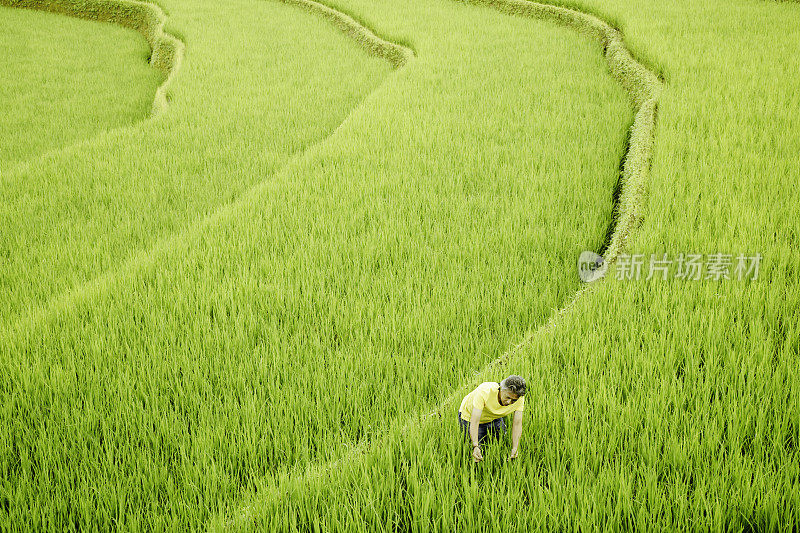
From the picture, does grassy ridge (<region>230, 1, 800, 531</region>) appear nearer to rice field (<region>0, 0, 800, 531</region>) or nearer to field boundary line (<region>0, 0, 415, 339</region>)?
rice field (<region>0, 0, 800, 531</region>)

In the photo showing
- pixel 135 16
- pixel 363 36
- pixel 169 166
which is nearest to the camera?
A: pixel 169 166

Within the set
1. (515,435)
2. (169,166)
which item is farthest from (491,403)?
(169,166)

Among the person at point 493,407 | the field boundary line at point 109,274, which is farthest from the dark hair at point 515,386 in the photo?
the field boundary line at point 109,274

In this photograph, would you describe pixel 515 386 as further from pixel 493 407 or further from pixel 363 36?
pixel 363 36

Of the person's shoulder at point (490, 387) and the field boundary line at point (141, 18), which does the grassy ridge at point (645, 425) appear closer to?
the person's shoulder at point (490, 387)

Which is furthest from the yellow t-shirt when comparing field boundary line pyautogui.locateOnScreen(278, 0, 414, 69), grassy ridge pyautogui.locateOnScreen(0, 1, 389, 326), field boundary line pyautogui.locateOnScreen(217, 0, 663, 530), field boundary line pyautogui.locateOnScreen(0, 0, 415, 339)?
field boundary line pyautogui.locateOnScreen(278, 0, 414, 69)

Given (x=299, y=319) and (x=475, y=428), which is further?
(x=299, y=319)
